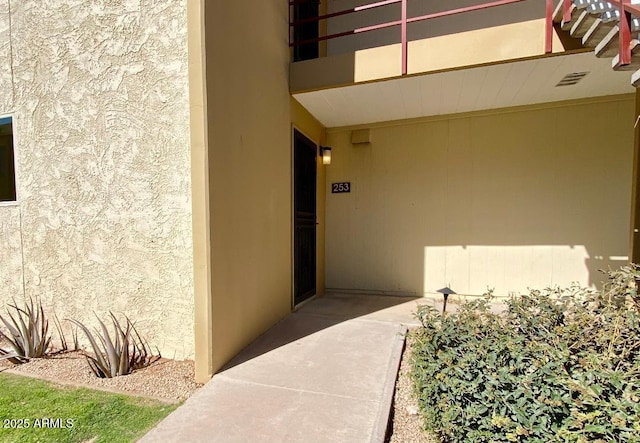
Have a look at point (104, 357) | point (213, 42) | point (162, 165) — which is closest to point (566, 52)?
point (213, 42)

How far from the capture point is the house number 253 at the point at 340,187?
5598 millimetres

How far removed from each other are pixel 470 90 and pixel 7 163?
6046 mm

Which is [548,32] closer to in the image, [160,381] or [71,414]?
[160,381]

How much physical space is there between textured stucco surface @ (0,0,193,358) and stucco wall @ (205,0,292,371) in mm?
357

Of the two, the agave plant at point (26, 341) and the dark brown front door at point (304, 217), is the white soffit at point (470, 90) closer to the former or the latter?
the dark brown front door at point (304, 217)

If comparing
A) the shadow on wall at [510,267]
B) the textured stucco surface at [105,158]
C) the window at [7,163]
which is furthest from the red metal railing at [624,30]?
the window at [7,163]

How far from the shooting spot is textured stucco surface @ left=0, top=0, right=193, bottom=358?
2.93m

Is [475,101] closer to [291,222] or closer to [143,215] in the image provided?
[291,222]

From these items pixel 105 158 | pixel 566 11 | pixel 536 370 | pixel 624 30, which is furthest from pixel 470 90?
pixel 105 158

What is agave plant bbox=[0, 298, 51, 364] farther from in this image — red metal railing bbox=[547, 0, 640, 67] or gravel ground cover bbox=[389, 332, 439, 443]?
red metal railing bbox=[547, 0, 640, 67]

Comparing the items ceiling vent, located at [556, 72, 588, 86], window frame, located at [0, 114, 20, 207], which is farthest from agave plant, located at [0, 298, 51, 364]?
ceiling vent, located at [556, 72, 588, 86]

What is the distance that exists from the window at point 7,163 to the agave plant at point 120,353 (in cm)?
223

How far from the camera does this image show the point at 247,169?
3.27 m

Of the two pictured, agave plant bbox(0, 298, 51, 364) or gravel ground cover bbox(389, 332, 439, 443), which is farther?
agave plant bbox(0, 298, 51, 364)
